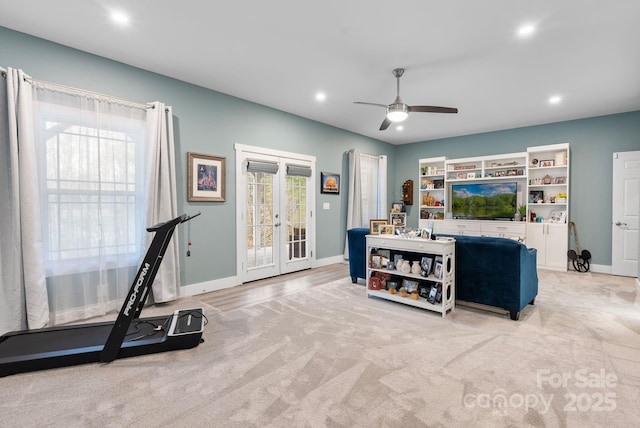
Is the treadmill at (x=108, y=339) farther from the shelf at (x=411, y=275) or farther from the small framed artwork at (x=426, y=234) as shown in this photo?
the small framed artwork at (x=426, y=234)

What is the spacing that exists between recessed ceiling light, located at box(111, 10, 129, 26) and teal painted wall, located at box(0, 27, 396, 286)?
0.87 meters

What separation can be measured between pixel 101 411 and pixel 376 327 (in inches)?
85.8

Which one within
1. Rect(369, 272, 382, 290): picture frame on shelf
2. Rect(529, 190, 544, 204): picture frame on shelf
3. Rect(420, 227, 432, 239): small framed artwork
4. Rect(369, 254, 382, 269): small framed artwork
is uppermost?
Rect(529, 190, 544, 204): picture frame on shelf

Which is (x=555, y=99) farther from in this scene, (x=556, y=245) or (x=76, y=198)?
(x=76, y=198)

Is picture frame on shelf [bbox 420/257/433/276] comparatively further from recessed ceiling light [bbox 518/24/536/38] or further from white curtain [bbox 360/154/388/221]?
white curtain [bbox 360/154/388/221]

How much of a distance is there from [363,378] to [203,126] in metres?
3.67

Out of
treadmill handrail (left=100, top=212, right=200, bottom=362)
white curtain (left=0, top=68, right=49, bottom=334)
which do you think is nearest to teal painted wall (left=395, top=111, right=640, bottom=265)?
treadmill handrail (left=100, top=212, right=200, bottom=362)

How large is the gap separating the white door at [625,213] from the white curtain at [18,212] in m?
8.05

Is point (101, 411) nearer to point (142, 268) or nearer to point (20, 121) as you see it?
point (142, 268)

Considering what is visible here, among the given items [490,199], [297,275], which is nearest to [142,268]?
[297,275]

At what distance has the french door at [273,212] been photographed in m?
4.63

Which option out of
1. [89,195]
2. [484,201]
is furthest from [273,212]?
[484,201]

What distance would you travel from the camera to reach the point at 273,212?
5090mm

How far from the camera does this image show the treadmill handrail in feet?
7.57
